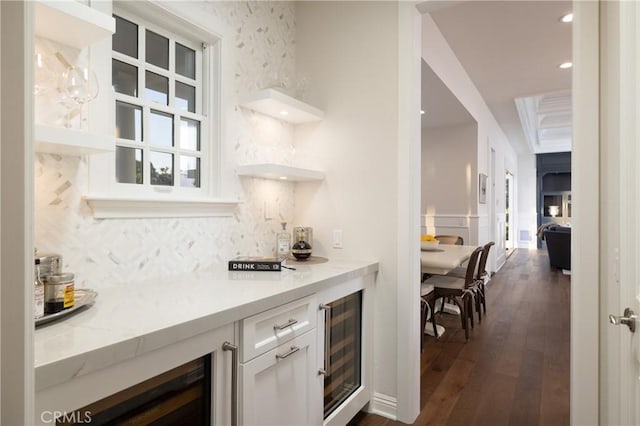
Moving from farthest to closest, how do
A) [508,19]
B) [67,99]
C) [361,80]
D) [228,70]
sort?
[508,19] < [361,80] < [228,70] < [67,99]

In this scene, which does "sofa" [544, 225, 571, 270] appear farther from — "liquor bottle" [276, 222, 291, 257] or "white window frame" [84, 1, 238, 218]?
"white window frame" [84, 1, 238, 218]

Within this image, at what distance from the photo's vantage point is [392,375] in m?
2.13

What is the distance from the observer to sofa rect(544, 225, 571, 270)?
7.29m

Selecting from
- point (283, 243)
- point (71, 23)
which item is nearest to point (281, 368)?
point (283, 243)

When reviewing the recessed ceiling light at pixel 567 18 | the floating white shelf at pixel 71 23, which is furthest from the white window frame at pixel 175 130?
the recessed ceiling light at pixel 567 18

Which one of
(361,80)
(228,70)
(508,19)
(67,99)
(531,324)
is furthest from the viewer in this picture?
(531,324)

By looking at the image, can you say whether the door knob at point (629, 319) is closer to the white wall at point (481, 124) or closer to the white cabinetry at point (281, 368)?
the white cabinetry at point (281, 368)

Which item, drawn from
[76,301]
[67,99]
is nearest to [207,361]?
[76,301]

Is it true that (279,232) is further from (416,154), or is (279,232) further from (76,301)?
(76,301)

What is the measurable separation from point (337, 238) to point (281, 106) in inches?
35.2

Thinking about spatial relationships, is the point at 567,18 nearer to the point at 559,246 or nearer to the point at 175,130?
the point at 175,130

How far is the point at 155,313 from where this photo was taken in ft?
3.67

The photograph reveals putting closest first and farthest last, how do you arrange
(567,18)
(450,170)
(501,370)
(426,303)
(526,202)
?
(501,370), (426,303), (567,18), (450,170), (526,202)

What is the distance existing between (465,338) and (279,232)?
2208 mm
